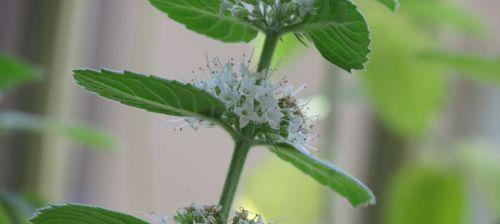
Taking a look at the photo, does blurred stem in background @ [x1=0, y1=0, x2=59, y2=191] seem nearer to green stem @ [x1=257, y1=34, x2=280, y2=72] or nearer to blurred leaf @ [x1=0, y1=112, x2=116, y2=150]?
blurred leaf @ [x1=0, y1=112, x2=116, y2=150]

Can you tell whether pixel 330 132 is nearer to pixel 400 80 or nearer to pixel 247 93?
pixel 400 80

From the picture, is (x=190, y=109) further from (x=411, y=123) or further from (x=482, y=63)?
(x=411, y=123)

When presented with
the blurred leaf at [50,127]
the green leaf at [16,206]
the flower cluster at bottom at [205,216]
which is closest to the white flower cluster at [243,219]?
the flower cluster at bottom at [205,216]

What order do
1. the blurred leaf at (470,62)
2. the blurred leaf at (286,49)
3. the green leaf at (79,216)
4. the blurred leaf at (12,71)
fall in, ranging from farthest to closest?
the blurred leaf at (286,49) < the blurred leaf at (470,62) < the blurred leaf at (12,71) < the green leaf at (79,216)

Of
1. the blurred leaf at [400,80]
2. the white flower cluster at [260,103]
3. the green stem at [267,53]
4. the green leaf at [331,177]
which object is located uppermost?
the blurred leaf at [400,80]

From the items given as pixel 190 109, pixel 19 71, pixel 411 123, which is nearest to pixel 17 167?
pixel 19 71

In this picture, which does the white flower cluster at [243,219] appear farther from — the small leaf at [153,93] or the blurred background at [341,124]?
the blurred background at [341,124]
